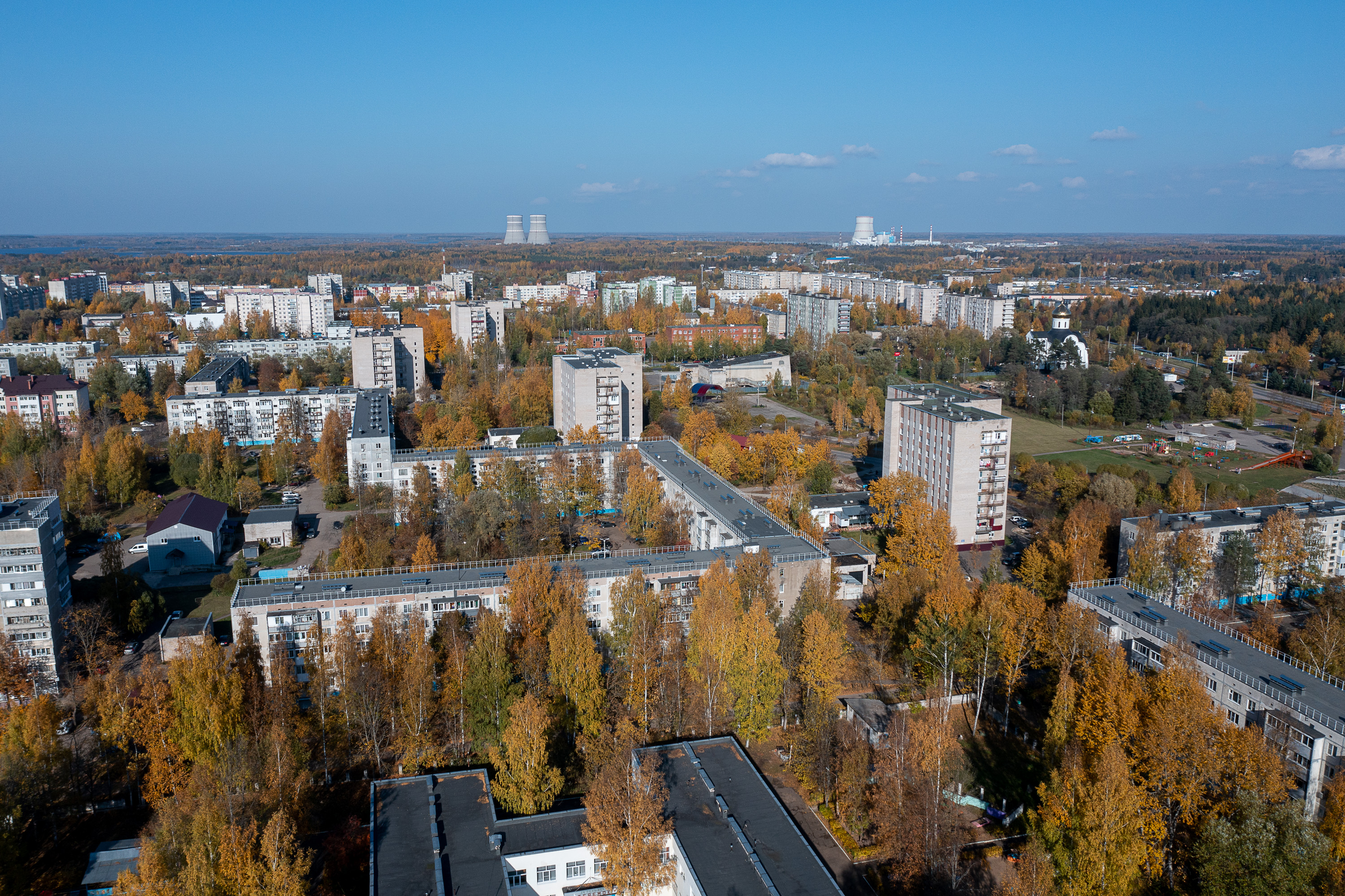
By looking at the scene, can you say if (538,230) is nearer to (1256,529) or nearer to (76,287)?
(76,287)

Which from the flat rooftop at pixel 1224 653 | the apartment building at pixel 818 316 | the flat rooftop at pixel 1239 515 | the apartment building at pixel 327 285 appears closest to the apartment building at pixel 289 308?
the apartment building at pixel 327 285

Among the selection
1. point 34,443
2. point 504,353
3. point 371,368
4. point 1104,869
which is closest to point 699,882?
point 1104,869

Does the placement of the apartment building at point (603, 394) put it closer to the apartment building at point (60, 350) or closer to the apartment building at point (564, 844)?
the apartment building at point (564, 844)

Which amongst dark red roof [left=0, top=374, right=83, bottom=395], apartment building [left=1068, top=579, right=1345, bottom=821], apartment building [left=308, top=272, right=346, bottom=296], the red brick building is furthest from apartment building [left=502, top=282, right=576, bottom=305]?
apartment building [left=1068, top=579, right=1345, bottom=821]

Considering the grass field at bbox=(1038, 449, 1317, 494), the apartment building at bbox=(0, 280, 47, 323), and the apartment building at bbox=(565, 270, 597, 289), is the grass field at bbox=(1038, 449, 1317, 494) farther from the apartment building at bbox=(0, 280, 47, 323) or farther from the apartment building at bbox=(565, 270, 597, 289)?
the apartment building at bbox=(0, 280, 47, 323)

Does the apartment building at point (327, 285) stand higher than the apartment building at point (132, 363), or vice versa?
the apartment building at point (327, 285)
